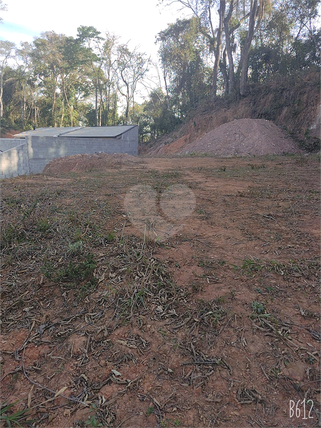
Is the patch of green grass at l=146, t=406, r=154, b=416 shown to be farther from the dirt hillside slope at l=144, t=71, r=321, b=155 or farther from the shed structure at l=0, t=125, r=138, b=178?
the shed structure at l=0, t=125, r=138, b=178

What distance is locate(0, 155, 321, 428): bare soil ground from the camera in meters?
1.82

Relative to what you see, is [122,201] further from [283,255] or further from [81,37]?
[81,37]

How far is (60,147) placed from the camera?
17922 mm

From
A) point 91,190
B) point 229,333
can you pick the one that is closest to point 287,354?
point 229,333

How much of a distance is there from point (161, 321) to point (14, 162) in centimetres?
1589

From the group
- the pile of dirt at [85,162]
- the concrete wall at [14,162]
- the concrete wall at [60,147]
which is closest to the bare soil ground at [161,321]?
the pile of dirt at [85,162]

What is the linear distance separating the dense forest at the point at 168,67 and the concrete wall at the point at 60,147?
8830mm

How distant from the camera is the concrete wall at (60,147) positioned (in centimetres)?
1725

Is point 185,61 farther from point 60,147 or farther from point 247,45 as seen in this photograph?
point 60,147

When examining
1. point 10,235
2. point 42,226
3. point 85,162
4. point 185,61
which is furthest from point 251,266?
point 185,61

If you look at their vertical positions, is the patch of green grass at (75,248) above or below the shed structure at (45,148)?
below

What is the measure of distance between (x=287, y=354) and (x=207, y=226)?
2.08 m

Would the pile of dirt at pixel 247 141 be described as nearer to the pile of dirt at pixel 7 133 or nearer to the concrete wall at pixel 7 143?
the concrete wall at pixel 7 143

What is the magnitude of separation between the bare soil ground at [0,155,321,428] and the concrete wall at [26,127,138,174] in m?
14.2
